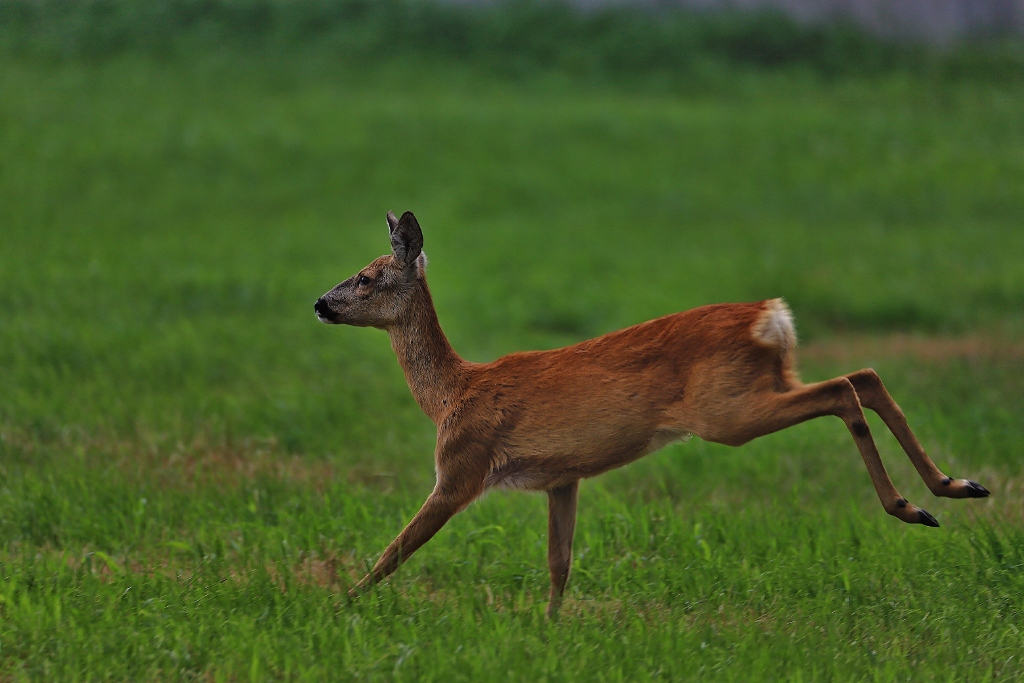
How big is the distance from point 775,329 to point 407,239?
5.49 ft

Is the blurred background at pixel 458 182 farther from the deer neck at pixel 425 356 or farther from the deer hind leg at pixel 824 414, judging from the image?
the deer hind leg at pixel 824 414

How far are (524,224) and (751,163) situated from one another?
4641mm

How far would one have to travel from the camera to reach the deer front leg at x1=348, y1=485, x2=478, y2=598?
5.21m

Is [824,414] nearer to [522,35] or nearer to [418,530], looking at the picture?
[418,530]

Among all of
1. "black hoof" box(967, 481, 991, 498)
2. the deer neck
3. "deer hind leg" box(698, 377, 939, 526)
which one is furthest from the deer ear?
"black hoof" box(967, 481, 991, 498)

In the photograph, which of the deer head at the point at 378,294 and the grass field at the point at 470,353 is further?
the deer head at the point at 378,294

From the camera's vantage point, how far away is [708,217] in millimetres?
17234

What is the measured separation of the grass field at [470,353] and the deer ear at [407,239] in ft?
4.85

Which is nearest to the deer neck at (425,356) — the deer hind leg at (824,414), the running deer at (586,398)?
the running deer at (586,398)

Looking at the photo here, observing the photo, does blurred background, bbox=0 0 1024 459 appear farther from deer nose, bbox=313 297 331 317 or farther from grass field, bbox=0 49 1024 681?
deer nose, bbox=313 297 331 317

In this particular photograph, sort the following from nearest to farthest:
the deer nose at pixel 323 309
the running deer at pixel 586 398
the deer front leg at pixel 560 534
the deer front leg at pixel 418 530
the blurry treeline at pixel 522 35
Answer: the running deer at pixel 586 398 → the deer front leg at pixel 418 530 → the deer front leg at pixel 560 534 → the deer nose at pixel 323 309 → the blurry treeline at pixel 522 35

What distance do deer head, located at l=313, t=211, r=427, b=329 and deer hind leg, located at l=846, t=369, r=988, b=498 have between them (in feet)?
6.50

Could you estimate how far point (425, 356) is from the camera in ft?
18.6

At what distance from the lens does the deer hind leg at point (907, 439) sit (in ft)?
15.9
